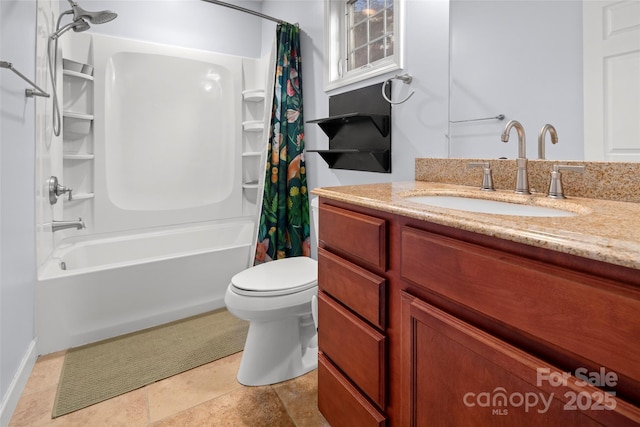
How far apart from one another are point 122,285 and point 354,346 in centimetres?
157

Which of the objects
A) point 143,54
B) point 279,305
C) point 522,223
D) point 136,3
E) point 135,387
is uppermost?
point 136,3

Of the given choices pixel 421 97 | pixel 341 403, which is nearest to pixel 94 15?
pixel 421 97

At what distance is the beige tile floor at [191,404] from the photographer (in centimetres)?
133

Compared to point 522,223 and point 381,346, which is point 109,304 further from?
point 522,223

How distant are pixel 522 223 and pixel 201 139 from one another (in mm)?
2749

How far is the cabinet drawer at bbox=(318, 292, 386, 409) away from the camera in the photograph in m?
0.96

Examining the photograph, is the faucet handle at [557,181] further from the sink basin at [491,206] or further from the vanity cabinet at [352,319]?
the vanity cabinet at [352,319]

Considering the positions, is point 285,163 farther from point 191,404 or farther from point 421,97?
point 191,404

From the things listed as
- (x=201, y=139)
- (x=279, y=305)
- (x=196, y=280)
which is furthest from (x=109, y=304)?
(x=201, y=139)

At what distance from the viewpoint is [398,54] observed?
5.36ft

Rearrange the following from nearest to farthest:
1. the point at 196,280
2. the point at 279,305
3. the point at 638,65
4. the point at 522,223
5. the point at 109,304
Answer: the point at 522,223 < the point at 638,65 < the point at 279,305 < the point at 109,304 < the point at 196,280

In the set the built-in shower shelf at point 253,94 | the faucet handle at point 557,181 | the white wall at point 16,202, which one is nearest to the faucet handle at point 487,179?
the faucet handle at point 557,181

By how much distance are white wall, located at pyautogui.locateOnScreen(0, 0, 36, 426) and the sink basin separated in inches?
62.9

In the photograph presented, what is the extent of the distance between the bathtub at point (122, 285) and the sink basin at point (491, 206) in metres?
1.62
